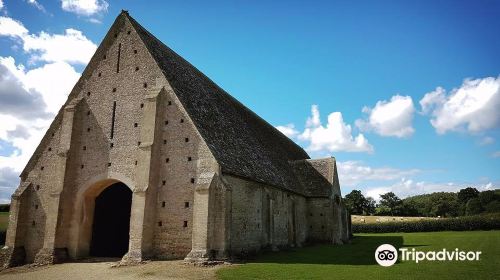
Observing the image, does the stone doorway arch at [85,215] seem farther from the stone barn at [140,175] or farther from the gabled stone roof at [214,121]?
the gabled stone roof at [214,121]

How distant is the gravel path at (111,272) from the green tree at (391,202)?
87948mm

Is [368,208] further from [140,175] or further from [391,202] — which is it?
[140,175]

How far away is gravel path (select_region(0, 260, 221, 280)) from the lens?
16.7 meters

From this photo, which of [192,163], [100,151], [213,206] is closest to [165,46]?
[100,151]

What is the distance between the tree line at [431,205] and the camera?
96.8m

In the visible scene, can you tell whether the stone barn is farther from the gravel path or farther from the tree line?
the tree line

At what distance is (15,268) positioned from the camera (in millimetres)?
21922

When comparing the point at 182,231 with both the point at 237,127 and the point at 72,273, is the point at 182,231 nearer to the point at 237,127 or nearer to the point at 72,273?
the point at 72,273

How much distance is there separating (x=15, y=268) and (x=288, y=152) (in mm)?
28933

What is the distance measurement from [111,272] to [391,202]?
9922 centimetres

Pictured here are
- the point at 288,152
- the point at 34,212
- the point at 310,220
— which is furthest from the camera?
the point at 288,152

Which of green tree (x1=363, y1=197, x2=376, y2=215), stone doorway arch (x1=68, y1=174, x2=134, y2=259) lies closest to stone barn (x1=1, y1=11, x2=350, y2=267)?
stone doorway arch (x1=68, y1=174, x2=134, y2=259)

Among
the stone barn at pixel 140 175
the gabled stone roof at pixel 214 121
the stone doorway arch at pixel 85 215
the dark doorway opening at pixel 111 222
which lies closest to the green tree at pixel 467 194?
the gabled stone roof at pixel 214 121

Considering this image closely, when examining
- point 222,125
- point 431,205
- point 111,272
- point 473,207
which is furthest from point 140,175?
point 431,205
